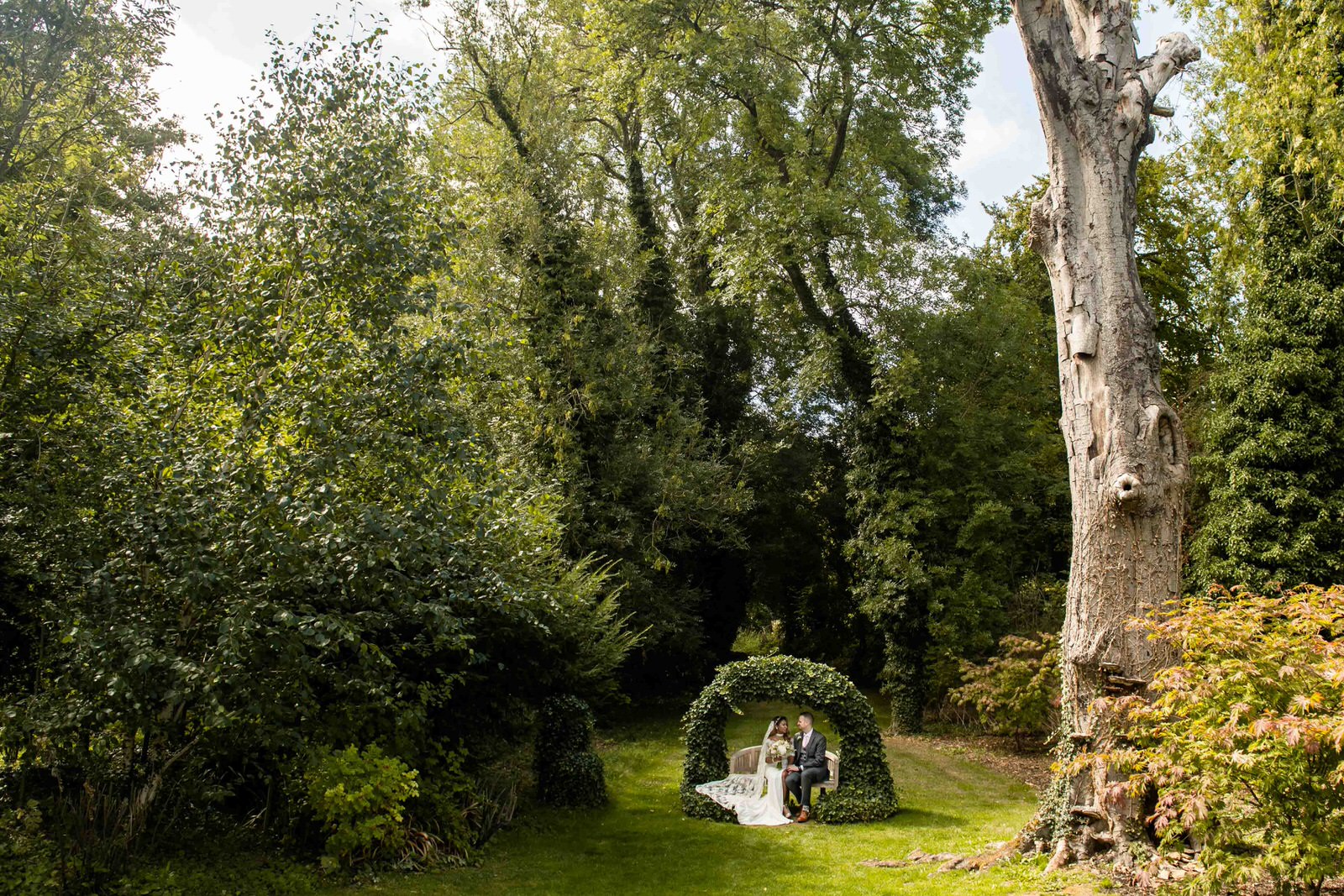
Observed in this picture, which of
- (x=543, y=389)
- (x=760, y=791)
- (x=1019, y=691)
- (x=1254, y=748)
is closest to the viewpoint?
(x=1254, y=748)

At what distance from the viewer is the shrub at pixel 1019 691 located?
47.5ft

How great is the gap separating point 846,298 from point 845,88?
3939 millimetres

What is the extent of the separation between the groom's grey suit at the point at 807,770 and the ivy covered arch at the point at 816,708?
0.20 meters

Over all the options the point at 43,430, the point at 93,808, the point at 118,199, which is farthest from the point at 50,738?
the point at 118,199

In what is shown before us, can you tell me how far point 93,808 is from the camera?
21.4ft

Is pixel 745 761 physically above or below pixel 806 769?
below

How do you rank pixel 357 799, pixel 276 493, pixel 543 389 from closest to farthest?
pixel 276 493, pixel 357 799, pixel 543 389

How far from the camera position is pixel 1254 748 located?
530cm

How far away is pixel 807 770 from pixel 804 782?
0.14m

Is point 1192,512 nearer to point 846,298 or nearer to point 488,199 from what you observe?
point 846,298

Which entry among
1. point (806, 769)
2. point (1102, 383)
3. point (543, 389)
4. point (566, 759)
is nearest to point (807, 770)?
point (806, 769)

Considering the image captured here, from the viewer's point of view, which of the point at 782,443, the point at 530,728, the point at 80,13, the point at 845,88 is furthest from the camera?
the point at 782,443

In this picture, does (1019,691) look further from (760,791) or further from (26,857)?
(26,857)

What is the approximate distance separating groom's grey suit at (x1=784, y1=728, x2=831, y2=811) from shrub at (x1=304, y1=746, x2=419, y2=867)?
15.3 feet
